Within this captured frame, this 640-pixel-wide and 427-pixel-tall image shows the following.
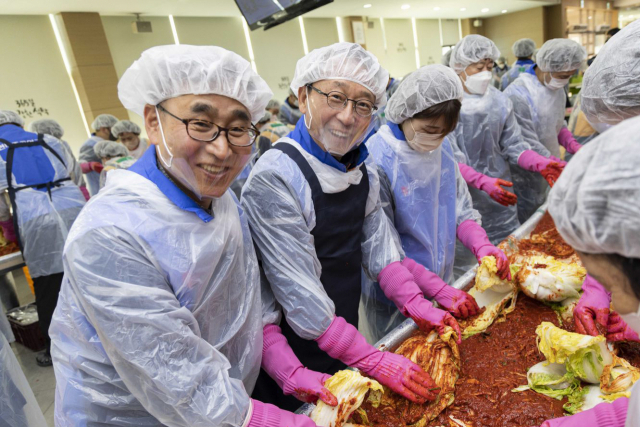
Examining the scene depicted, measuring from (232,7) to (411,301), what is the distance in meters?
7.74

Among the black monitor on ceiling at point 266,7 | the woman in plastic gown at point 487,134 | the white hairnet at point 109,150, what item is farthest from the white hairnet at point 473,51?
the white hairnet at point 109,150

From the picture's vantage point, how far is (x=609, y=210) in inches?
24.8

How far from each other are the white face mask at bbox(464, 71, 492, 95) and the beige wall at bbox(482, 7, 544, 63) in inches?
529

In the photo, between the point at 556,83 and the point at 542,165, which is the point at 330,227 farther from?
the point at 556,83

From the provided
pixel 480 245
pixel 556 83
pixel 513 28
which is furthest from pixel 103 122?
pixel 513 28

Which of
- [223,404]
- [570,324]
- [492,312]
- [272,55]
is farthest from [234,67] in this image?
[272,55]

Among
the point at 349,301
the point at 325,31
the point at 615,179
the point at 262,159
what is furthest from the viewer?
the point at 325,31

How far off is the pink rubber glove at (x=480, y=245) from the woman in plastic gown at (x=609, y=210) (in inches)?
40.2

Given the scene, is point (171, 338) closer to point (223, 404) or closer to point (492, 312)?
point (223, 404)

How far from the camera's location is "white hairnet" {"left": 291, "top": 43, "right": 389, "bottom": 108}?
1.55 meters

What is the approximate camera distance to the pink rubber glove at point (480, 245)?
177 cm

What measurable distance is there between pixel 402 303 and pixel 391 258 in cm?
22

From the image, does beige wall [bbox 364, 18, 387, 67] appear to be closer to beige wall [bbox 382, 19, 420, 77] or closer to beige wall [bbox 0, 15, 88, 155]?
beige wall [bbox 382, 19, 420, 77]

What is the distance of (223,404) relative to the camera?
40.0 inches
